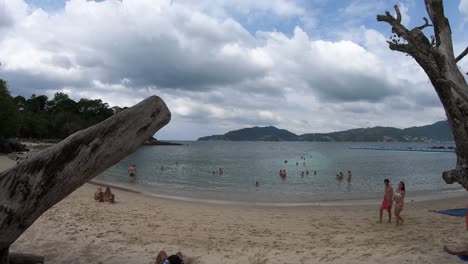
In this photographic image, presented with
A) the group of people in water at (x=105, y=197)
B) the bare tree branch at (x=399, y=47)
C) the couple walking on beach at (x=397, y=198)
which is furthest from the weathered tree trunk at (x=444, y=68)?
the group of people in water at (x=105, y=197)

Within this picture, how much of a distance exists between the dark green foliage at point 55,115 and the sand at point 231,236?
83.8 metres

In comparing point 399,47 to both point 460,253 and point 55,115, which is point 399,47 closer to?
point 460,253

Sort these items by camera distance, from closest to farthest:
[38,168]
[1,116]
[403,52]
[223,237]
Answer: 1. [38,168]
2. [403,52]
3. [223,237]
4. [1,116]

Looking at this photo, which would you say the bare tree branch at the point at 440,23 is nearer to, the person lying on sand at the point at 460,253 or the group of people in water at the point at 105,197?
the person lying on sand at the point at 460,253

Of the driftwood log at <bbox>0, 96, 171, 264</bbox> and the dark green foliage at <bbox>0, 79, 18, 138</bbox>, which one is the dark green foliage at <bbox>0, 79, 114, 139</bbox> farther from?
the driftwood log at <bbox>0, 96, 171, 264</bbox>

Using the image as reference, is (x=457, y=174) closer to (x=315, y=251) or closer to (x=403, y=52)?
(x=403, y=52)

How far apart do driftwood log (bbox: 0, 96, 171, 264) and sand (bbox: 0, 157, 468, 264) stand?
10.7 ft

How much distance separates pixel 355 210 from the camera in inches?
681

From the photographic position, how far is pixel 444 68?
17.9 feet

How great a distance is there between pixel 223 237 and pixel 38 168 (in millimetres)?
6742

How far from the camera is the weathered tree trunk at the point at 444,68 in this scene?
535 centimetres

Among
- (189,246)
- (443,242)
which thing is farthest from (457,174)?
(189,246)

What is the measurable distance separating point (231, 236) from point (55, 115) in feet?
412

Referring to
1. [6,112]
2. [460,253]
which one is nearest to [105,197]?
[460,253]
